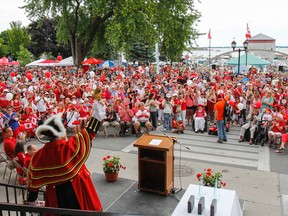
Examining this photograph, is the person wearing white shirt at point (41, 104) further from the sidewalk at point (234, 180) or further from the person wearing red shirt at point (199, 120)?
the person wearing red shirt at point (199, 120)

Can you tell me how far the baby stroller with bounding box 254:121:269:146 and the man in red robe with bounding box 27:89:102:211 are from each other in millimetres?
8806

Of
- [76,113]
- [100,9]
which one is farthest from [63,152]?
[100,9]

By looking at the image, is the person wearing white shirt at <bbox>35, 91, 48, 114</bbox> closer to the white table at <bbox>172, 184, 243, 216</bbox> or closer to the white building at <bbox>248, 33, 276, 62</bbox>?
the white table at <bbox>172, 184, 243, 216</bbox>

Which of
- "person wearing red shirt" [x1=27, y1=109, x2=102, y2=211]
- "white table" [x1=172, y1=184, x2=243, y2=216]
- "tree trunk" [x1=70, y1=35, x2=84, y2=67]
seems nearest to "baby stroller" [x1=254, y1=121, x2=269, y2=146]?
"white table" [x1=172, y1=184, x2=243, y2=216]

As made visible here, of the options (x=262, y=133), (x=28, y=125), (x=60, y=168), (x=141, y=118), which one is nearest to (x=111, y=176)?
(x=60, y=168)

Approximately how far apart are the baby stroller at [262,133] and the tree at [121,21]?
571 inches

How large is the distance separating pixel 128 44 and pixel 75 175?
2238 cm

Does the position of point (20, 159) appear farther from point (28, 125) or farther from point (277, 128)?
point (277, 128)

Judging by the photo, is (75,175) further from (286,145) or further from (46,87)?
(46,87)

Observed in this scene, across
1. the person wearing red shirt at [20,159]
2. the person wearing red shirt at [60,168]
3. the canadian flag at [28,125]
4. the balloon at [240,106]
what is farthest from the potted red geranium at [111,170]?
the balloon at [240,106]

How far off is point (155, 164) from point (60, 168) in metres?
3.31

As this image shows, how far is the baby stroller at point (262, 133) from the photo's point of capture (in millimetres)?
11367

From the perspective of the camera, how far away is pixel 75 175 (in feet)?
12.7

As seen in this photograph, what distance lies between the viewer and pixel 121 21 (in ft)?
80.3
